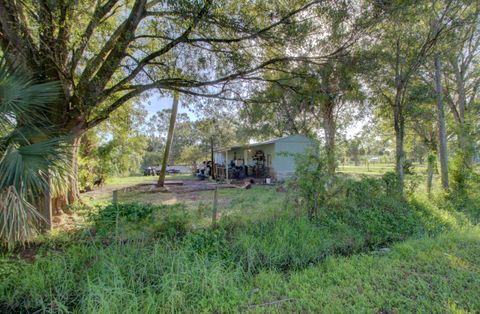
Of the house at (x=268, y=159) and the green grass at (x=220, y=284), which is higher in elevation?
the house at (x=268, y=159)

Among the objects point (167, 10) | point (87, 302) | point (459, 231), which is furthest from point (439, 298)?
point (167, 10)

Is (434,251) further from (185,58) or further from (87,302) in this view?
(185,58)

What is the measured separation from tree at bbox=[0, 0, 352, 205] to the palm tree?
0.74 meters

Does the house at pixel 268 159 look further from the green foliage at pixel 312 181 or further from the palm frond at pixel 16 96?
the palm frond at pixel 16 96

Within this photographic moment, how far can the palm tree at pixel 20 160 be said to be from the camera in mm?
2457

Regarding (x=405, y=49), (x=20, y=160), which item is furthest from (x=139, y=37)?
(x=405, y=49)

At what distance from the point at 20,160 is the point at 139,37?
3101 millimetres

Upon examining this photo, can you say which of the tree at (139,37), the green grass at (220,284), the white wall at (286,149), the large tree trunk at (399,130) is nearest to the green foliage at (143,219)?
the green grass at (220,284)

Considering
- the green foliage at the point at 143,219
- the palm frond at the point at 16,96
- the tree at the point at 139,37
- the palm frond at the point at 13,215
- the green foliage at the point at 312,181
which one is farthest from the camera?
the green foliage at the point at 312,181

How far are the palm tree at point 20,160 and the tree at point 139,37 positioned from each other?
2.42ft

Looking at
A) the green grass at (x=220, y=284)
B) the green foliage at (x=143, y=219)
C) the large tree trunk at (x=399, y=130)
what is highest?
the large tree trunk at (x=399, y=130)

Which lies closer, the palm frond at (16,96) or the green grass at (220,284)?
the green grass at (220,284)

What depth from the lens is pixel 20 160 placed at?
260 cm

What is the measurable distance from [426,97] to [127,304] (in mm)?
10211
